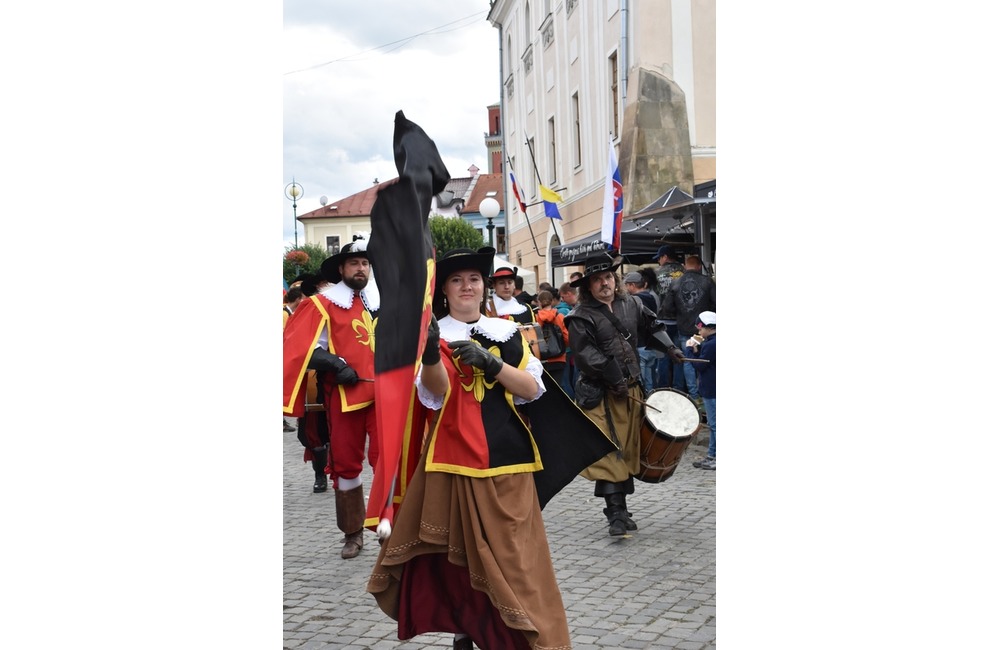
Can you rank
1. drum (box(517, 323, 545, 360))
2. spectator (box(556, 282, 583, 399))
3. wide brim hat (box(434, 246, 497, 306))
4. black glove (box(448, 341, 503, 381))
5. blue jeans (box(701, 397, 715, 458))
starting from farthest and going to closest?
spectator (box(556, 282, 583, 399)), drum (box(517, 323, 545, 360)), blue jeans (box(701, 397, 715, 458)), wide brim hat (box(434, 246, 497, 306)), black glove (box(448, 341, 503, 381))

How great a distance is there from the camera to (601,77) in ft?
59.9

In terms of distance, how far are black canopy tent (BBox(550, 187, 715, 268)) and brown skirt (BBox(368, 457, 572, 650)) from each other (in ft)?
22.5

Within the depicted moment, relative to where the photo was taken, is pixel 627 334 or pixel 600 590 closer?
pixel 600 590

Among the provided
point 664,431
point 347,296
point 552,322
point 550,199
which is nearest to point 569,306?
point 552,322

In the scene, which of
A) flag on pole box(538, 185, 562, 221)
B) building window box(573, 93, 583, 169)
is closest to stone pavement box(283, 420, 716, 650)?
flag on pole box(538, 185, 562, 221)

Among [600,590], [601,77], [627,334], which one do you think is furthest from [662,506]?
[601,77]

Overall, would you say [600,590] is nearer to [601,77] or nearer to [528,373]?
[528,373]

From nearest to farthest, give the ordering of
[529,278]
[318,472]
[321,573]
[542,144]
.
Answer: [321,573] → [318,472] → [529,278] → [542,144]

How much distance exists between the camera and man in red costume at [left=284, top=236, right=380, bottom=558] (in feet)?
19.8

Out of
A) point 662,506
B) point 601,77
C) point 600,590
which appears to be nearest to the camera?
point 600,590

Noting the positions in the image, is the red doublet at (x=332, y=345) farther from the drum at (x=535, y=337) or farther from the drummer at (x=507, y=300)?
the drummer at (x=507, y=300)

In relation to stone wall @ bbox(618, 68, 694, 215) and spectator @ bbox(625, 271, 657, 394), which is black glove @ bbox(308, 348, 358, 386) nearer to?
spectator @ bbox(625, 271, 657, 394)

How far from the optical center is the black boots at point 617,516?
6223mm
